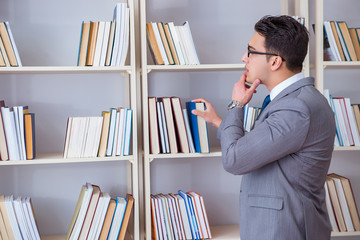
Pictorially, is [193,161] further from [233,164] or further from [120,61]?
[233,164]

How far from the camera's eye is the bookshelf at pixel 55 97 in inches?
98.0

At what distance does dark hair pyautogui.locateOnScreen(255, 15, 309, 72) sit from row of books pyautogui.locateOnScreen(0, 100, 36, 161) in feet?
4.08

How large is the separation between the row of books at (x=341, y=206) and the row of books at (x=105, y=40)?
1341 millimetres

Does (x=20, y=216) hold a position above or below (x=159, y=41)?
below

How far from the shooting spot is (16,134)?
2.16 meters

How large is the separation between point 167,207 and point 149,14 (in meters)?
1.14

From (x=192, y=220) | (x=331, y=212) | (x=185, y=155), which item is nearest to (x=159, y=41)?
(x=185, y=155)

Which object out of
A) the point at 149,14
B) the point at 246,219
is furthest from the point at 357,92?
the point at 246,219

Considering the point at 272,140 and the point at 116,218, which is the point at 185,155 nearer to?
the point at 116,218

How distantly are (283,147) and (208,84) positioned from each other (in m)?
1.33

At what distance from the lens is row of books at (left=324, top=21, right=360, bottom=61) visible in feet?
7.77

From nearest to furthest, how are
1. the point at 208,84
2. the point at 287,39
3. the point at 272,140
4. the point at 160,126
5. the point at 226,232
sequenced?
the point at 272,140 → the point at 287,39 → the point at 160,126 → the point at 226,232 → the point at 208,84

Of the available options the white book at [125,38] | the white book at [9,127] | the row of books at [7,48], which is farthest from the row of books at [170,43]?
the white book at [9,127]

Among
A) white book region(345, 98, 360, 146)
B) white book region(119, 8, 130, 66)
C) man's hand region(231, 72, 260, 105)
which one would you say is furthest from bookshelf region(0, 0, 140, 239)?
white book region(345, 98, 360, 146)
